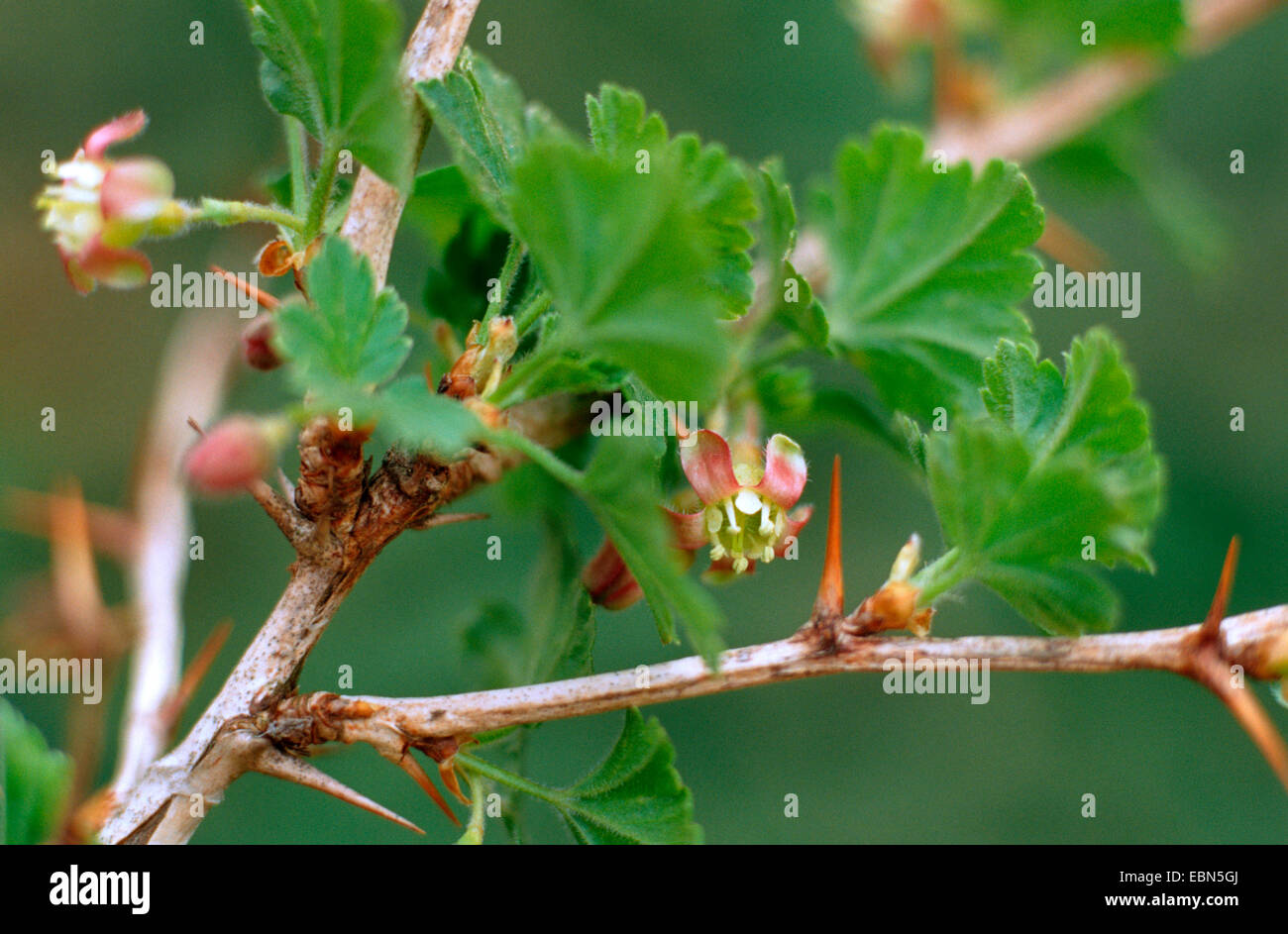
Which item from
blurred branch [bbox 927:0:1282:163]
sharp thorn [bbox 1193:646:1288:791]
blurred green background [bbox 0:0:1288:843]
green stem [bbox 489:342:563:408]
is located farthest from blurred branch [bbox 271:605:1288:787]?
blurred green background [bbox 0:0:1288:843]

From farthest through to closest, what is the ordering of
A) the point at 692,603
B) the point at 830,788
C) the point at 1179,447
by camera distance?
1. the point at 1179,447
2. the point at 830,788
3. the point at 692,603

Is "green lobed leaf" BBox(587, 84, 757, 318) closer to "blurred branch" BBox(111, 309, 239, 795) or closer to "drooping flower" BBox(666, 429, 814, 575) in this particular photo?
"drooping flower" BBox(666, 429, 814, 575)

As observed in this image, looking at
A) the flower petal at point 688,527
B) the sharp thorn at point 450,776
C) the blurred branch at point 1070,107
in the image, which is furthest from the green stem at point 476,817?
A: the blurred branch at point 1070,107

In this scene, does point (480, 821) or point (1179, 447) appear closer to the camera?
point (480, 821)

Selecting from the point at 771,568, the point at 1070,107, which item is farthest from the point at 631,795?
the point at 771,568
